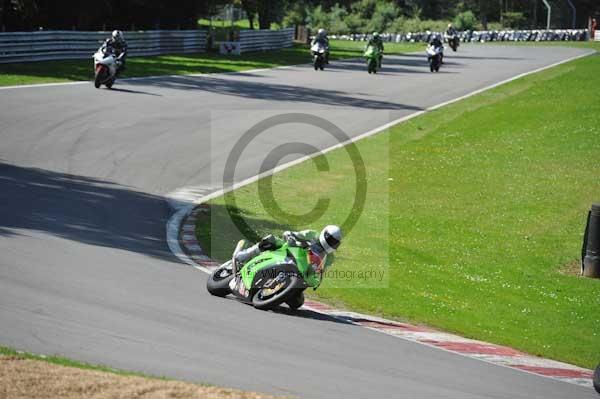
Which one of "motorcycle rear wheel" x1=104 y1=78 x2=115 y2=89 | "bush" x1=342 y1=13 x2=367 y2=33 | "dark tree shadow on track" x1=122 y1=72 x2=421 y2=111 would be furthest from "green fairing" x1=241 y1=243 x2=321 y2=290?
"bush" x1=342 y1=13 x2=367 y2=33

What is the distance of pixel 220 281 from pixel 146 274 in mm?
989

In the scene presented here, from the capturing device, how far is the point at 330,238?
10.6m

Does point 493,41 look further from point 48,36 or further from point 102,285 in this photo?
point 102,285

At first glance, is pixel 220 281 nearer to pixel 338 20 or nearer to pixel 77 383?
pixel 77 383

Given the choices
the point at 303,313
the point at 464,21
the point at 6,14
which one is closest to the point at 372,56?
the point at 6,14

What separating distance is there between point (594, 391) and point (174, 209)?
8589mm

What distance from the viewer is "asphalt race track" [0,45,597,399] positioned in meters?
8.41

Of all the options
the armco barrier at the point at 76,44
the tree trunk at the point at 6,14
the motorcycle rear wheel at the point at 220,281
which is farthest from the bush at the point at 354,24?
the motorcycle rear wheel at the point at 220,281

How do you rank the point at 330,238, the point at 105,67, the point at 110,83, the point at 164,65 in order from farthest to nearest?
the point at 164,65 < the point at 110,83 < the point at 105,67 < the point at 330,238

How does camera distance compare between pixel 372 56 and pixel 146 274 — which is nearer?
pixel 146 274

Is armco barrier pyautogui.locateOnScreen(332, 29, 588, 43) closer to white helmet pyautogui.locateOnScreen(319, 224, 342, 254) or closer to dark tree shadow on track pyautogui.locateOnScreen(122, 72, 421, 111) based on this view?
dark tree shadow on track pyautogui.locateOnScreen(122, 72, 421, 111)

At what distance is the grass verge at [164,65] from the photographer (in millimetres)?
30891

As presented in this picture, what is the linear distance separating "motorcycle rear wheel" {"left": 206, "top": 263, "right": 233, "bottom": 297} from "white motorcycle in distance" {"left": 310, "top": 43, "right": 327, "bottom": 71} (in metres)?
32.8

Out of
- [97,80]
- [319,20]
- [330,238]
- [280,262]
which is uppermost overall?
[319,20]
